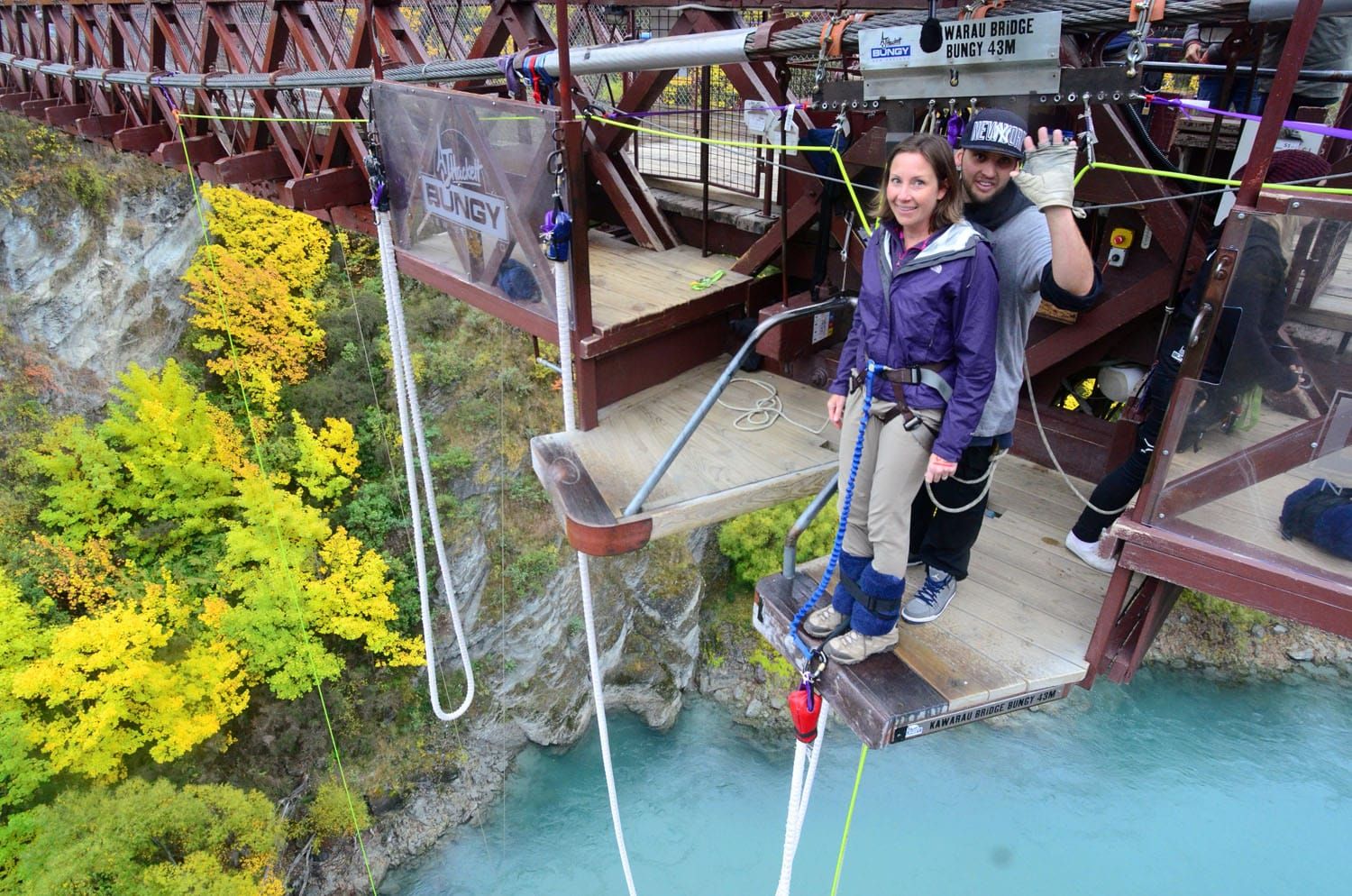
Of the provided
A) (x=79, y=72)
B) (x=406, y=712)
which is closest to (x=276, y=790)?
(x=406, y=712)

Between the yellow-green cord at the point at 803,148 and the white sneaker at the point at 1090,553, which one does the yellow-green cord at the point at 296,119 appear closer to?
the yellow-green cord at the point at 803,148

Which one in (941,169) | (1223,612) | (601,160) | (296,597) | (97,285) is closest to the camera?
(941,169)

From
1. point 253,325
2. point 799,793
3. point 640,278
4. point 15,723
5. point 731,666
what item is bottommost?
point 731,666

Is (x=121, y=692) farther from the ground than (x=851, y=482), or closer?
closer

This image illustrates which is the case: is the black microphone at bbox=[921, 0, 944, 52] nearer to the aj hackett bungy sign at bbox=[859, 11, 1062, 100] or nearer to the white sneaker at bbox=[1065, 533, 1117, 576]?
the aj hackett bungy sign at bbox=[859, 11, 1062, 100]

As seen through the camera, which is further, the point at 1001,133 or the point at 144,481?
the point at 144,481

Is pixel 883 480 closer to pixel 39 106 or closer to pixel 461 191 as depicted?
pixel 461 191

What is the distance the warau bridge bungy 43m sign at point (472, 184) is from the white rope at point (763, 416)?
1.16 metres

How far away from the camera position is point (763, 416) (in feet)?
14.7

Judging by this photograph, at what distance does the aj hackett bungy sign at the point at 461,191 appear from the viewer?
4203 millimetres

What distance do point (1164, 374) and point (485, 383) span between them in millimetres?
14029

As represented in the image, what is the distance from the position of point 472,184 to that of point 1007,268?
2862 millimetres

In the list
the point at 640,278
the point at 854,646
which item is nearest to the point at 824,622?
the point at 854,646

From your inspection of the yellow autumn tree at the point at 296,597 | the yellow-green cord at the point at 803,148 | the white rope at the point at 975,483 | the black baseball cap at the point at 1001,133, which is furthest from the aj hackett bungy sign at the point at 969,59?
the yellow autumn tree at the point at 296,597
